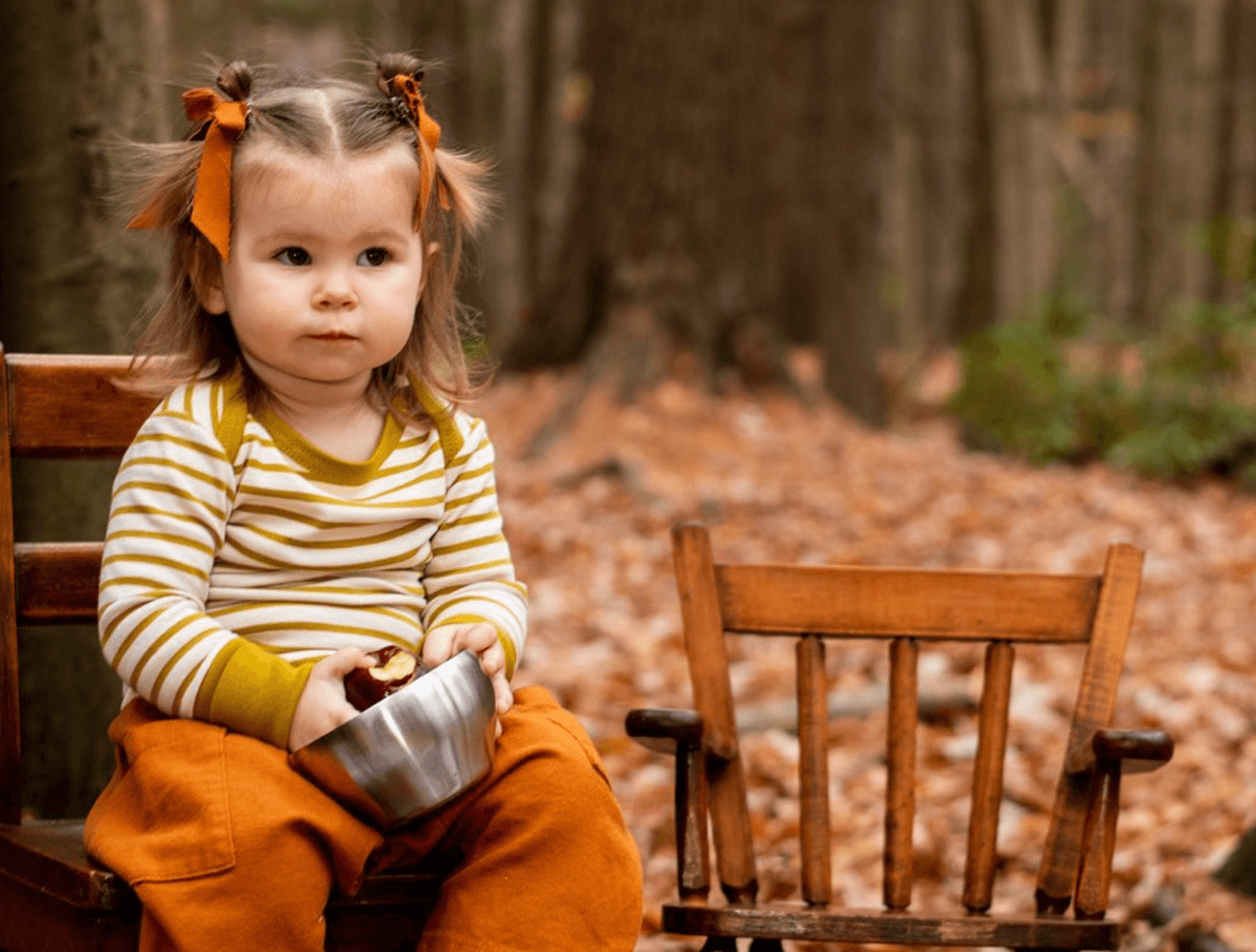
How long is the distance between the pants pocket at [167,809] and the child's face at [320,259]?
58 centimetres

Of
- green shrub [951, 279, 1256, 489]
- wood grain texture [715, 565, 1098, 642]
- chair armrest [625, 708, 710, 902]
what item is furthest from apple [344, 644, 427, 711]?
green shrub [951, 279, 1256, 489]

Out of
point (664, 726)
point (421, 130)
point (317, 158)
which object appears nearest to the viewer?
point (317, 158)

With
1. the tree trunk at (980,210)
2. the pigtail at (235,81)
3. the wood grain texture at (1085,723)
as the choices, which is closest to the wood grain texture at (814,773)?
the wood grain texture at (1085,723)

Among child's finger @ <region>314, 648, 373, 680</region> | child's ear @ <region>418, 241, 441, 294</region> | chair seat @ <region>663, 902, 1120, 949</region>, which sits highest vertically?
child's ear @ <region>418, 241, 441, 294</region>

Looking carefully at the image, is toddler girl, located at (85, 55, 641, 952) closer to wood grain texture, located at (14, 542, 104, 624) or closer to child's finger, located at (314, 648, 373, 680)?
child's finger, located at (314, 648, 373, 680)

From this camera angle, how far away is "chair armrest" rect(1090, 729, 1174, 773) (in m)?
2.98

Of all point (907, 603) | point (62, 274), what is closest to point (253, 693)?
point (907, 603)

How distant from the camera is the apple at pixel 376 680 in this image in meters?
2.47

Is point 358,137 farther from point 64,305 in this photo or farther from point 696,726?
point 64,305

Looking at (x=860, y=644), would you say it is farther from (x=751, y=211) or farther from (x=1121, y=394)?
(x=1121, y=394)

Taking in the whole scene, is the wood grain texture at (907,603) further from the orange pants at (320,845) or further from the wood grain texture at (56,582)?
the wood grain texture at (56,582)

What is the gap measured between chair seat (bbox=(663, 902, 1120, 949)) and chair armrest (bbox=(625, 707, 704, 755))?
1.01 feet

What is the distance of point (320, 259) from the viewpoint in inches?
103

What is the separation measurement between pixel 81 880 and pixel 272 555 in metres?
0.53
